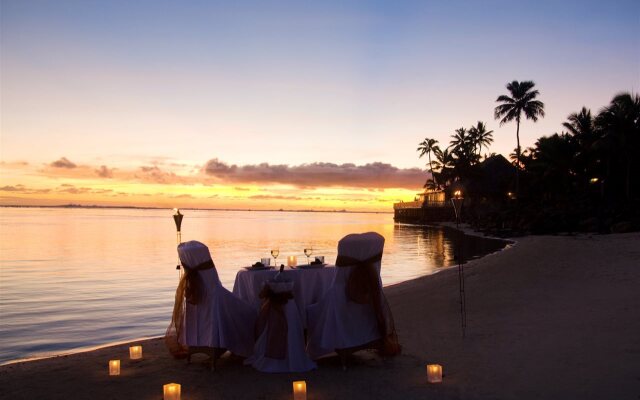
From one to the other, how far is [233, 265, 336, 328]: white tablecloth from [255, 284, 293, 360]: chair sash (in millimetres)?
445

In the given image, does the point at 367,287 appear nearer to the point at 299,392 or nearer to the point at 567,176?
the point at 299,392

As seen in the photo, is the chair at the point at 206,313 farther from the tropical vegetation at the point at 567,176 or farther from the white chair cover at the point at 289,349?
the tropical vegetation at the point at 567,176

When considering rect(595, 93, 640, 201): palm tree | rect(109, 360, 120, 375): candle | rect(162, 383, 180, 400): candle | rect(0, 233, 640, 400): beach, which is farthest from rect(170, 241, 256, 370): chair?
rect(595, 93, 640, 201): palm tree

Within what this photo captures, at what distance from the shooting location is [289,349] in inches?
247

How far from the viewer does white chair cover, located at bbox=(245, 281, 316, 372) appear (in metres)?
6.25

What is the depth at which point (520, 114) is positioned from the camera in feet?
177

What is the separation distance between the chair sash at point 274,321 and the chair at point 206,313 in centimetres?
35

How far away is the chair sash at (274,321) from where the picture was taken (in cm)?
625

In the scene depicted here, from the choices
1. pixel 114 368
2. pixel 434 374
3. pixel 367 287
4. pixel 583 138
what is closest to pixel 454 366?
pixel 434 374

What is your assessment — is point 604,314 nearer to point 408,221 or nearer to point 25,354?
point 25,354

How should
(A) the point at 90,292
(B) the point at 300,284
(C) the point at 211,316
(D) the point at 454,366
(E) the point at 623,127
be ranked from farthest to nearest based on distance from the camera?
(E) the point at 623,127 → (A) the point at 90,292 → (B) the point at 300,284 → (C) the point at 211,316 → (D) the point at 454,366

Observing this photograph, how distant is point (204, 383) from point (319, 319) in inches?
59.4

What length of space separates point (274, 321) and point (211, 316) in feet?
2.45

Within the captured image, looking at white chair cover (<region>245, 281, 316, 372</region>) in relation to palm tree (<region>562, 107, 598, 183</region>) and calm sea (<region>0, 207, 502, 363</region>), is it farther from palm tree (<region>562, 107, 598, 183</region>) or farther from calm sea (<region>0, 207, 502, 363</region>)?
palm tree (<region>562, 107, 598, 183</region>)
